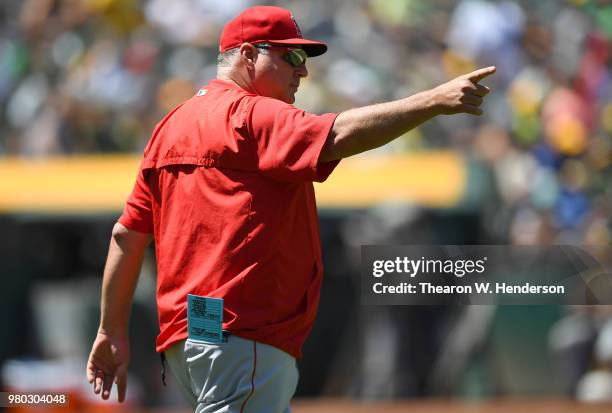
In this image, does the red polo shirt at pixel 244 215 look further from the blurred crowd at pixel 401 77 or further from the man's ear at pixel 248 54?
the blurred crowd at pixel 401 77

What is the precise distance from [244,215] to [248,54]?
519 millimetres

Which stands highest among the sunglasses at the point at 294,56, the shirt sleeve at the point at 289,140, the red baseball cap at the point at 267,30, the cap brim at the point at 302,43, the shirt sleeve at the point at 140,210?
the red baseball cap at the point at 267,30

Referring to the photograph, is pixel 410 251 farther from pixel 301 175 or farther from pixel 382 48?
pixel 382 48

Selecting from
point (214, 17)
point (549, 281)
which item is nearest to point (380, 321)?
point (549, 281)

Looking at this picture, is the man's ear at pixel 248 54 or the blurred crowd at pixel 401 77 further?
the blurred crowd at pixel 401 77

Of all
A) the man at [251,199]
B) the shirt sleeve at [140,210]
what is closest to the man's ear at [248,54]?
the man at [251,199]

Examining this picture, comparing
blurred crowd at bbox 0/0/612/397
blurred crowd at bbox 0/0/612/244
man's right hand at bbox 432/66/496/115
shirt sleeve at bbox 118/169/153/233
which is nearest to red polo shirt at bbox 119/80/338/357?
shirt sleeve at bbox 118/169/153/233

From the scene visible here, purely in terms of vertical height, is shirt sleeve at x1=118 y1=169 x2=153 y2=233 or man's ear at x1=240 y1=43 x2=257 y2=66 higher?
man's ear at x1=240 y1=43 x2=257 y2=66

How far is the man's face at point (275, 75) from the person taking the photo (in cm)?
328

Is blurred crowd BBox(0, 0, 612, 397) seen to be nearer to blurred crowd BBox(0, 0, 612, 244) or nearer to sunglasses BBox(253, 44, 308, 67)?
blurred crowd BBox(0, 0, 612, 244)

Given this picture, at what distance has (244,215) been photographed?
3078 mm

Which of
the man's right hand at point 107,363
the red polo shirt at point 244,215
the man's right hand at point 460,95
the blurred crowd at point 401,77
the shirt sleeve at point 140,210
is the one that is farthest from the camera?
the blurred crowd at point 401,77

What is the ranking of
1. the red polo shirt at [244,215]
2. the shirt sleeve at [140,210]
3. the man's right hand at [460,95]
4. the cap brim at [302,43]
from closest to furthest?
1. the man's right hand at [460,95]
2. the red polo shirt at [244,215]
3. the cap brim at [302,43]
4. the shirt sleeve at [140,210]

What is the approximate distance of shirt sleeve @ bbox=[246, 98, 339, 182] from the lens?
2941 mm
